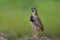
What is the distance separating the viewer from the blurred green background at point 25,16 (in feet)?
7.93

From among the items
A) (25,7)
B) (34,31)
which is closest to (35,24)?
(34,31)

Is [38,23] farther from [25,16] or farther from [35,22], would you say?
[25,16]

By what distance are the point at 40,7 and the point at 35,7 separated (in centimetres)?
6

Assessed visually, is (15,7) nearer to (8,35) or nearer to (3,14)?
(3,14)

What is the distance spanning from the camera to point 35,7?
2.45 meters

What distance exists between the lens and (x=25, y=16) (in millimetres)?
2434

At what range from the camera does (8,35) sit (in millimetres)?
2410

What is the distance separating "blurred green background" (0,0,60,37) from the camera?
2.42 m

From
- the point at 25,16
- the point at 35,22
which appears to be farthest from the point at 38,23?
the point at 25,16

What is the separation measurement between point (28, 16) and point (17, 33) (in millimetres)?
223

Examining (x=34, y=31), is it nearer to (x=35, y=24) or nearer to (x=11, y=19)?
(x=35, y=24)

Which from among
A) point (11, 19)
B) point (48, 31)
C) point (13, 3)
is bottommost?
point (48, 31)

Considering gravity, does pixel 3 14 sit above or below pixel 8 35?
above

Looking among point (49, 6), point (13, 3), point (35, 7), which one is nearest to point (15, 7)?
point (13, 3)
